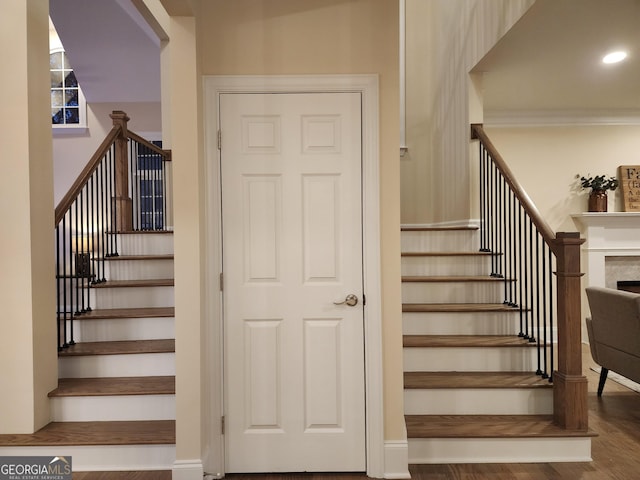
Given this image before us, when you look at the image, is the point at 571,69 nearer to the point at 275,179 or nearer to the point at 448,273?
the point at 448,273

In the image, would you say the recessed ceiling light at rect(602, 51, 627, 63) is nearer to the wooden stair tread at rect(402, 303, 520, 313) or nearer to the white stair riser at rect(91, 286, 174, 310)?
the wooden stair tread at rect(402, 303, 520, 313)

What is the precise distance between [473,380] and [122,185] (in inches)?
151

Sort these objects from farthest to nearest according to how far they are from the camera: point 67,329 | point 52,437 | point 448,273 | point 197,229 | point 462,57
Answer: point 462,57
point 448,273
point 67,329
point 52,437
point 197,229

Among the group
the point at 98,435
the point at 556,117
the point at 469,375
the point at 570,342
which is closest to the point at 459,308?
the point at 469,375

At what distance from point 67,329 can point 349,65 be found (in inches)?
110

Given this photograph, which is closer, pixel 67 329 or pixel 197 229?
pixel 197 229

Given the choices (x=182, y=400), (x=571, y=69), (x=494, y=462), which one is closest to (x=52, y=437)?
(x=182, y=400)

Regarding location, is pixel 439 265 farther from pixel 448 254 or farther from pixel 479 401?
pixel 479 401

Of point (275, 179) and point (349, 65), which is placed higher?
point (349, 65)

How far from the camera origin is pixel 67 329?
3795mm

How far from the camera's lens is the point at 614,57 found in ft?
13.4

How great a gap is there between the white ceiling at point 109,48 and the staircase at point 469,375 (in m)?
3.92

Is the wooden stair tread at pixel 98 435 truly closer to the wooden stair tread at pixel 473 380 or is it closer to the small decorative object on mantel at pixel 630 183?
the wooden stair tread at pixel 473 380

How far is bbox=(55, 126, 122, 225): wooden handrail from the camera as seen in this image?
3.53 meters
